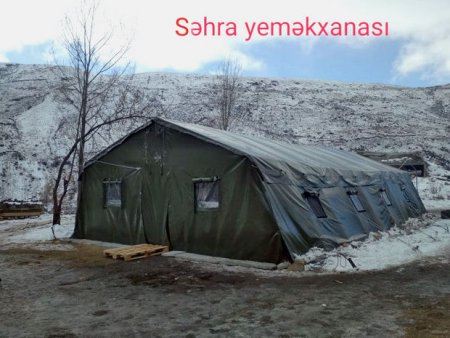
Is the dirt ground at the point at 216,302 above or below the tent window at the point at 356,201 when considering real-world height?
below

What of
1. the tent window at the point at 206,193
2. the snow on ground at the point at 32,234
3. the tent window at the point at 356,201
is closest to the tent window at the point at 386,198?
the tent window at the point at 356,201

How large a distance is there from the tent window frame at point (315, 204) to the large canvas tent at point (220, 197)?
0.11ft

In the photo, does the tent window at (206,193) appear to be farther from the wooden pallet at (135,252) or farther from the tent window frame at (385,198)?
the tent window frame at (385,198)

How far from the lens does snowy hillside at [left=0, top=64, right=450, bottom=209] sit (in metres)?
31.9

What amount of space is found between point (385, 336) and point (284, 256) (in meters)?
4.25

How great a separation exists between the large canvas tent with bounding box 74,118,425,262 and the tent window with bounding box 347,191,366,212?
4 centimetres

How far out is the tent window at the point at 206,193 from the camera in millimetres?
10742

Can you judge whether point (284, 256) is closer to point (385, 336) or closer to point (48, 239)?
point (385, 336)

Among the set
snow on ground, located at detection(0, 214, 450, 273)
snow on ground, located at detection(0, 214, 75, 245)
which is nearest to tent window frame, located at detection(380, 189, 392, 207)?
snow on ground, located at detection(0, 214, 450, 273)

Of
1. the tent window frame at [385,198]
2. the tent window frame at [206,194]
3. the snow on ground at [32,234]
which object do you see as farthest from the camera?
the tent window frame at [385,198]

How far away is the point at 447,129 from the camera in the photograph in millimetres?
42594

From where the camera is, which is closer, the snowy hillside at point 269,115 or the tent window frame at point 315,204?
the tent window frame at point 315,204

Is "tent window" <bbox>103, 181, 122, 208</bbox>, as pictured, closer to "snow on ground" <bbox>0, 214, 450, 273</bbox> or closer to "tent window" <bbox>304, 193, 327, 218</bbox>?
"snow on ground" <bbox>0, 214, 450, 273</bbox>

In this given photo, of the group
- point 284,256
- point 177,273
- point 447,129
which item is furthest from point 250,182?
point 447,129
